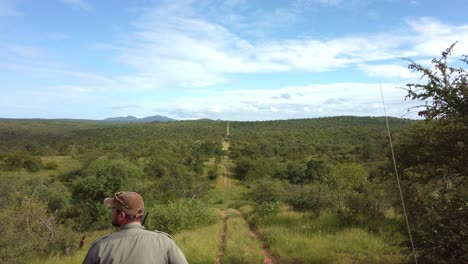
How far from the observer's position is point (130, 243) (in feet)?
10.2

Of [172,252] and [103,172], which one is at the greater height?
[172,252]

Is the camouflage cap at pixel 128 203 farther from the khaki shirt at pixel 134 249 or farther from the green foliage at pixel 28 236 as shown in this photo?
the green foliage at pixel 28 236

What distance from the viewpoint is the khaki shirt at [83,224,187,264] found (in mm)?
3037

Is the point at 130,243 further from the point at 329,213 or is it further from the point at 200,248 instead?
the point at 329,213

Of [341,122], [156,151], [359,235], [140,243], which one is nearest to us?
[140,243]

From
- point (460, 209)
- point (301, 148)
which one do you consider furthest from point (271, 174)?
point (460, 209)

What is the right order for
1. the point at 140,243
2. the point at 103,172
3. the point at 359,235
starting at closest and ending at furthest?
the point at 140,243
the point at 359,235
the point at 103,172

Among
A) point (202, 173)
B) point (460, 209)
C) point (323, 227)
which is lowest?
point (202, 173)

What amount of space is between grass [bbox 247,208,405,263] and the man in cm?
640

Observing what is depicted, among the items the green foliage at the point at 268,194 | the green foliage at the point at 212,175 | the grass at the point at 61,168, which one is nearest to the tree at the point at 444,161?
the green foliage at the point at 268,194

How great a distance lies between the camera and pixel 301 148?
67625mm

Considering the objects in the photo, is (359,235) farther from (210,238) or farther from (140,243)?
(140,243)

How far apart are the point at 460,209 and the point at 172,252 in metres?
5.52

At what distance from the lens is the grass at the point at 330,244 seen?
992cm
